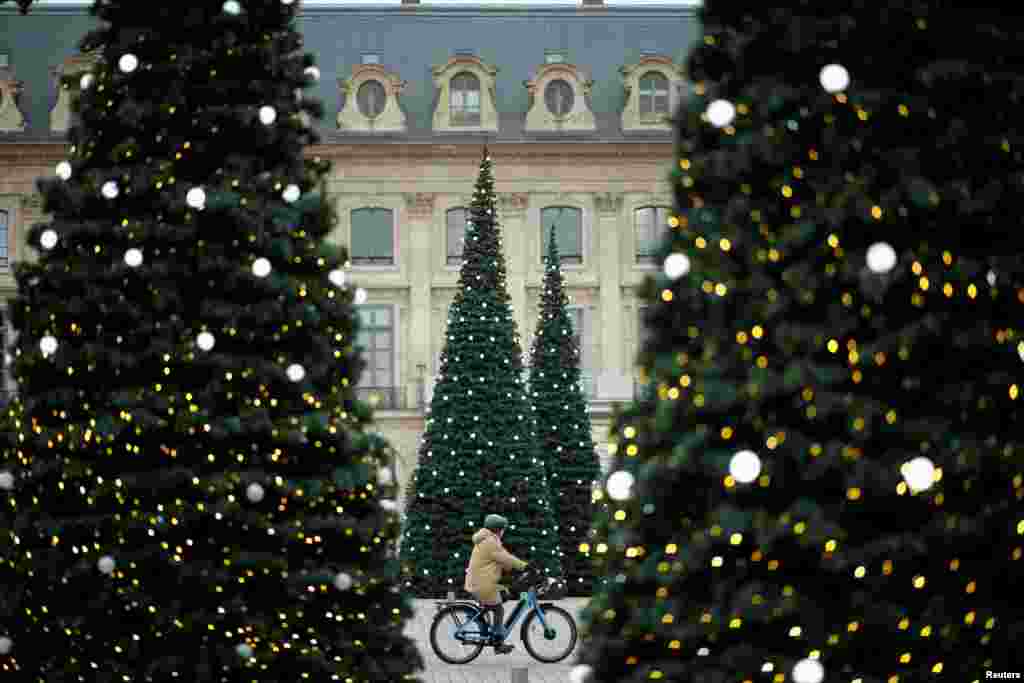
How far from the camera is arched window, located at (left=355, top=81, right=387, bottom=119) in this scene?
1679 inches

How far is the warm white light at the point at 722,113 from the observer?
5527mm

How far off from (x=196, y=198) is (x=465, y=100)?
3528 centimetres

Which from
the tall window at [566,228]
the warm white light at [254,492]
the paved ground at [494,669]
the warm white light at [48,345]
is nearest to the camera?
the warm white light at [254,492]

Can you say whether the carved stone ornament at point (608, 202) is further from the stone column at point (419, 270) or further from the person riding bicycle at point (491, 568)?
the person riding bicycle at point (491, 568)

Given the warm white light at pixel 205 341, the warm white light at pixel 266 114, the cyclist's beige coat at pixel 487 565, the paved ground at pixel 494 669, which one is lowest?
the paved ground at pixel 494 669

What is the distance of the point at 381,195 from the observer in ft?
140

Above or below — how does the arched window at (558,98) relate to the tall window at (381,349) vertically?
above

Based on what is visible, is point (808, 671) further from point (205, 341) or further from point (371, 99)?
point (371, 99)

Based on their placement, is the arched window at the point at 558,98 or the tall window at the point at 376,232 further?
the tall window at the point at 376,232

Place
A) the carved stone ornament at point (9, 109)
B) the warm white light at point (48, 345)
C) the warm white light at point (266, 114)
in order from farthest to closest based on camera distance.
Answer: the carved stone ornament at point (9, 109) → the warm white light at point (266, 114) → the warm white light at point (48, 345)

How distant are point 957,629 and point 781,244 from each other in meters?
1.29

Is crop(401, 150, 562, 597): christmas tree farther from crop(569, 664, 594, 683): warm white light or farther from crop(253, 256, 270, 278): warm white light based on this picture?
crop(569, 664, 594, 683): warm white light

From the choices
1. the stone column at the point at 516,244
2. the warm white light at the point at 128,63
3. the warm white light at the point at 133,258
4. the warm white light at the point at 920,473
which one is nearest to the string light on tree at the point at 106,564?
the warm white light at the point at 133,258

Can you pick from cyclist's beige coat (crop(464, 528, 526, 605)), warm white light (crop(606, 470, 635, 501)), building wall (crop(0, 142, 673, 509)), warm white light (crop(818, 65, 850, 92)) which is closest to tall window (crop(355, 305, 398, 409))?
building wall (crop(0, 142, 673, 509))
